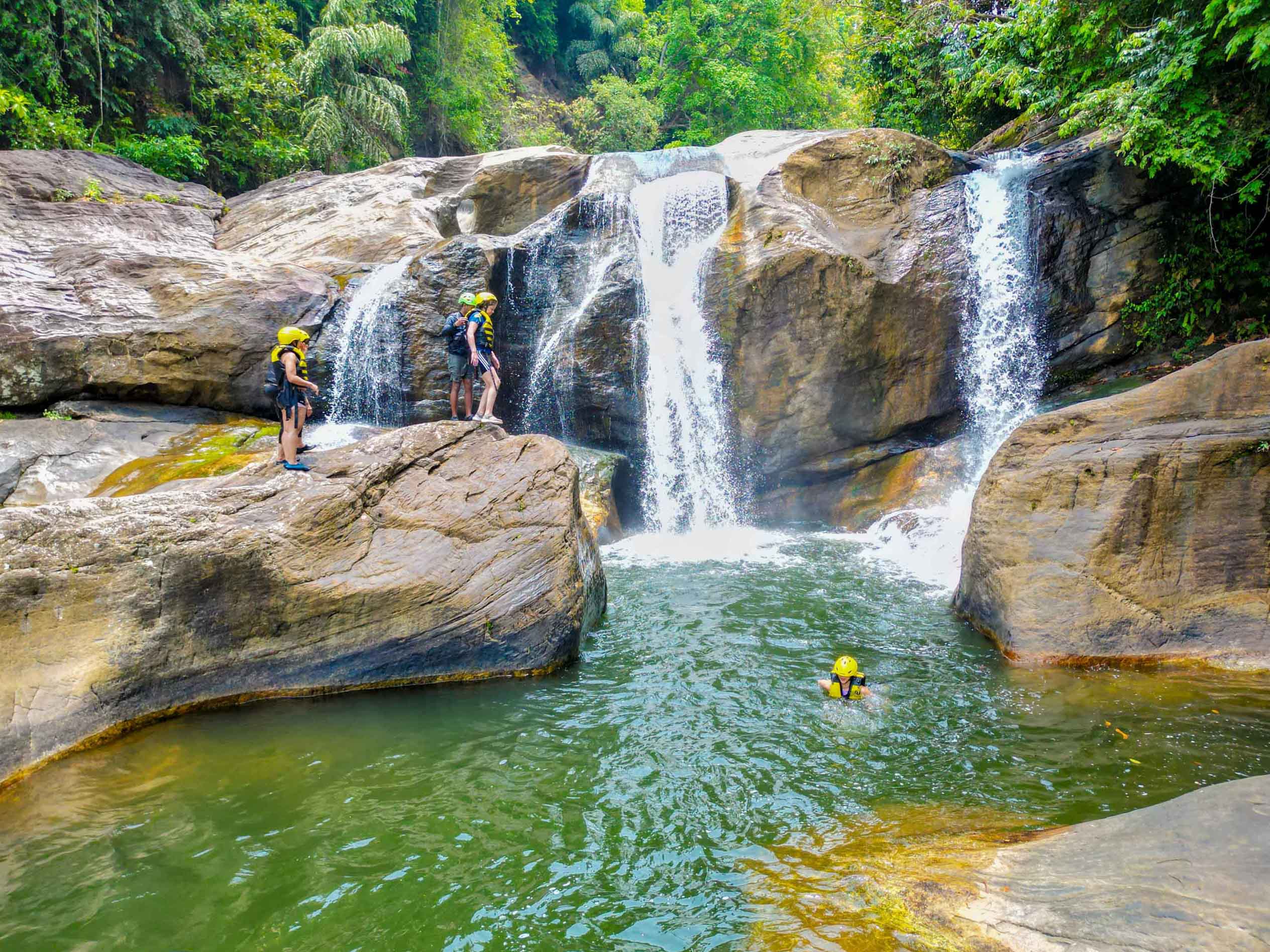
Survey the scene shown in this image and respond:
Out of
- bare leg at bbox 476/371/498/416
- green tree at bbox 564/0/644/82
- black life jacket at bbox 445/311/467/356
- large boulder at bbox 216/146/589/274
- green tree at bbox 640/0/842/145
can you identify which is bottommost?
bare leg at bbox 476/371/498/416

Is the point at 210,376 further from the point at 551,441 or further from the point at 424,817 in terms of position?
the point at 424,817

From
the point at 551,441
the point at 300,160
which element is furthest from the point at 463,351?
the point at 300,160

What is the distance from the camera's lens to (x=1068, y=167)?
1308cm

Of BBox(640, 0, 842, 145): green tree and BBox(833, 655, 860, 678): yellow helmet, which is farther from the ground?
BBox(640, 0, 842, 145): green tree

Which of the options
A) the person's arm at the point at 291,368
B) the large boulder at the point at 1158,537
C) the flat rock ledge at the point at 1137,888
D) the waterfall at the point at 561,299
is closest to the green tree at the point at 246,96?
the waterfall at the point at 561,299

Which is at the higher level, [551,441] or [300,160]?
[300,160]

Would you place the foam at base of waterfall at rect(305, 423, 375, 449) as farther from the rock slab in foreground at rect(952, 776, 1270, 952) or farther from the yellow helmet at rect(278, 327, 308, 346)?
the rock slab in foreground at rect(952, 776, 1270, 952)

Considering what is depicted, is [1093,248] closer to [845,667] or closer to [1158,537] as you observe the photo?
[1158,537]

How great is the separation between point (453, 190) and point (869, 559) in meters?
14.0

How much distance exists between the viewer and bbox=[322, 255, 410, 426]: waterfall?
13242 mm

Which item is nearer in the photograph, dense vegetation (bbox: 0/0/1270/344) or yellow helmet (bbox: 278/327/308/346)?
yellow helmet (bbox: 278/327/308/346)

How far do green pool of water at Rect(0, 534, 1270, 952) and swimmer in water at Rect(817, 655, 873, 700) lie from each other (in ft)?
0.44

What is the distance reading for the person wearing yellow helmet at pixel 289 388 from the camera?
7.65 meters

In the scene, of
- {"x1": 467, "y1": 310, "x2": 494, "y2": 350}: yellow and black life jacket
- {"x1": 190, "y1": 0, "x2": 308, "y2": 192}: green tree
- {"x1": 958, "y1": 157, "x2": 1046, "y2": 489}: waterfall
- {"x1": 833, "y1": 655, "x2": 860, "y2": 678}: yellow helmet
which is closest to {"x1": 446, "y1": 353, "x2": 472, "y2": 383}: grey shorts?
{"x1": 467, "y1": 310, "x2": 494, "y2": 350}: yellow and black life jacket
